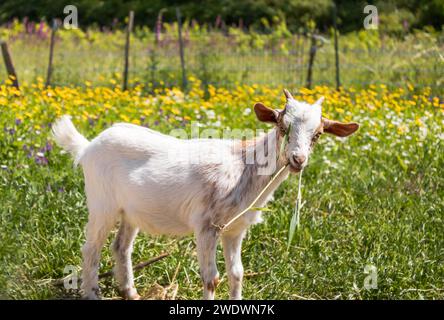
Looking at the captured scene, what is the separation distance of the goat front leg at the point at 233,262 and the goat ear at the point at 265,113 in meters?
0.82

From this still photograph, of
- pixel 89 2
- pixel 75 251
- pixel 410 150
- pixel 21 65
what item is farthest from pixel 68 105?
pixel 89 2

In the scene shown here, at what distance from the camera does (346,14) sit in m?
21.1

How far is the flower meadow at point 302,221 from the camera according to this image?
18.5ft

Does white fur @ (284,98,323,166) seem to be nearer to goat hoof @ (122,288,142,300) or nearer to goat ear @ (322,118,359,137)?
goat ear @ (322,118,359,137)

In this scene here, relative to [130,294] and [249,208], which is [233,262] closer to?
[249,208]

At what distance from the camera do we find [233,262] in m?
5.05

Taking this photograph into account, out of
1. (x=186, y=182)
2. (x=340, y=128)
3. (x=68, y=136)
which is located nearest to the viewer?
(x=340, y=128)

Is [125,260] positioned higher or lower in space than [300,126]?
lower

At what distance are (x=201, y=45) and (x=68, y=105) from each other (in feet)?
27.5

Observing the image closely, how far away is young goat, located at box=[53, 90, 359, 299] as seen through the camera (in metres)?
4.71

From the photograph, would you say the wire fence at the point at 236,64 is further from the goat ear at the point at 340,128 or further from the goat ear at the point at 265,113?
the goat ear at the point at 265,113

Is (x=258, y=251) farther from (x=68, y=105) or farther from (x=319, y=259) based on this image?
(x=68, y=105)

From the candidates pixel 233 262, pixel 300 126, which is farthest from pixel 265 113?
pixel 233 262

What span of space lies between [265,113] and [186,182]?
72 centimetres
